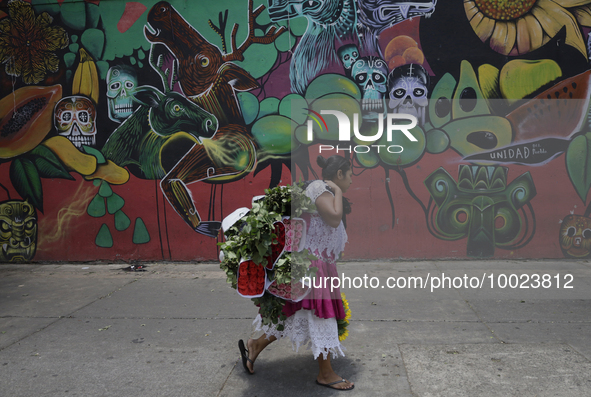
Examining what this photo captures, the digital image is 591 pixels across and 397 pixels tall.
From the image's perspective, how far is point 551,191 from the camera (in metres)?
6.96

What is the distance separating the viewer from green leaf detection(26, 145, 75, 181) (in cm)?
746

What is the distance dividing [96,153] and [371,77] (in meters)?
4.63

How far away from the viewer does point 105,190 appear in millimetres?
7406

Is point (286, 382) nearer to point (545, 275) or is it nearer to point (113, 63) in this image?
point (545, 275)

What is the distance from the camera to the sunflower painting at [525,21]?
686 cm

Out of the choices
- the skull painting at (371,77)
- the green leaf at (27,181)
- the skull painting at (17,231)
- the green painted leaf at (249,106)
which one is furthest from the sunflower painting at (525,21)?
the skull painting at (17,231)

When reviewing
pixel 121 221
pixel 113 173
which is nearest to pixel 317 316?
pixel 121 221

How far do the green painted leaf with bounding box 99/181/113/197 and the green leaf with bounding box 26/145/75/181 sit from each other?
52 centimetres

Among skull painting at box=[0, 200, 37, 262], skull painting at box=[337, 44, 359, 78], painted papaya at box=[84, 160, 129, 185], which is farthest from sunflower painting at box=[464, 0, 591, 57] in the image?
skull painting at box=[0, 200, 37, 262]

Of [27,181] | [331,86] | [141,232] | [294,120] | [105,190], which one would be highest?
[331,86]

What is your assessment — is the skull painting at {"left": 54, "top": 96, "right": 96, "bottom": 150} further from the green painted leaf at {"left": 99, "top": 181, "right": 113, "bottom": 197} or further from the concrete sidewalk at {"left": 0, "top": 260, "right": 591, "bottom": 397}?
the concrete sidewalk at {"left": 0, "top": 260, "right": 591, "bottom": 397}

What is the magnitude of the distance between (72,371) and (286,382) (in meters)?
1.74

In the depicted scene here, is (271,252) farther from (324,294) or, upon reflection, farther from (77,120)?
(77,120)

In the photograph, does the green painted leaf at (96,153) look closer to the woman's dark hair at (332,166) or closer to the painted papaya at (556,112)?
the woman's dark hair at (332,166)
